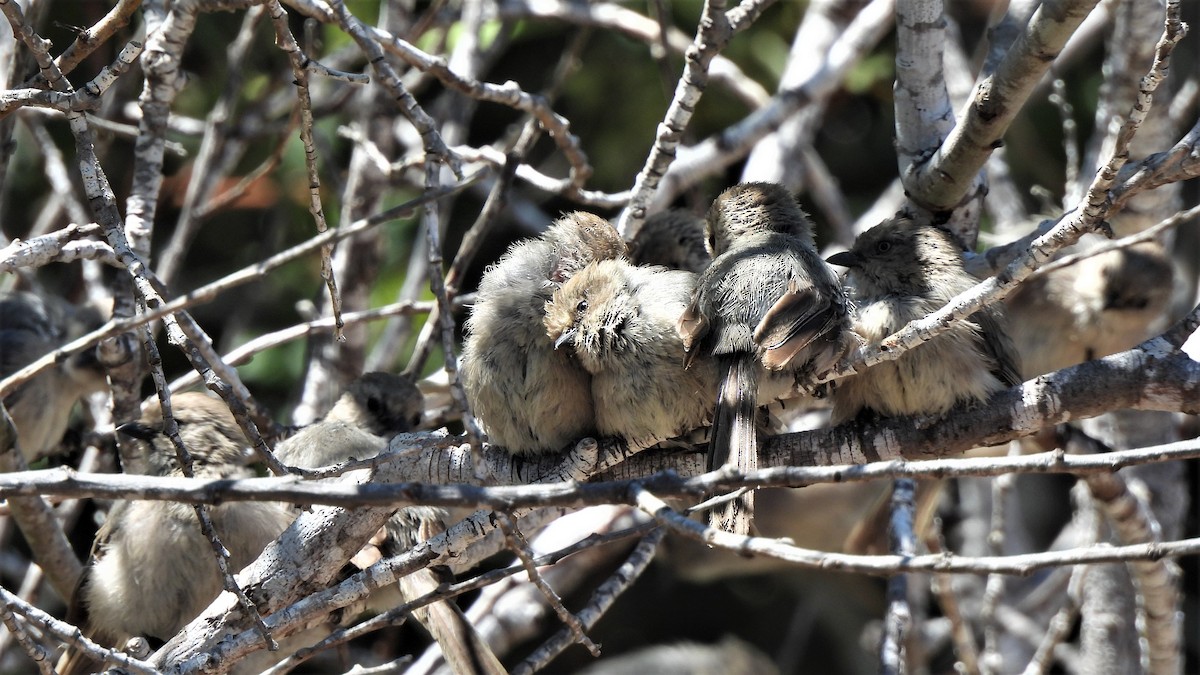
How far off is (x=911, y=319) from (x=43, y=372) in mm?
3963

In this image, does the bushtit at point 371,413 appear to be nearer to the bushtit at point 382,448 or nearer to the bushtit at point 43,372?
the bushtit at point 382,448

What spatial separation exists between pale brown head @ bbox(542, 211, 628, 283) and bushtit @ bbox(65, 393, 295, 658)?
1408 mm

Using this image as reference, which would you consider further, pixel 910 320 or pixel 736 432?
pixel 910 320

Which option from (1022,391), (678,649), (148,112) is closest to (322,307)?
(148,112)

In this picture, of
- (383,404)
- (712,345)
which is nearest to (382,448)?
(383,404)

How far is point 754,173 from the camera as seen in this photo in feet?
20.5

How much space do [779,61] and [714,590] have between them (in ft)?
12.2

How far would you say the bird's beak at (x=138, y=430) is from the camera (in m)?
3.97

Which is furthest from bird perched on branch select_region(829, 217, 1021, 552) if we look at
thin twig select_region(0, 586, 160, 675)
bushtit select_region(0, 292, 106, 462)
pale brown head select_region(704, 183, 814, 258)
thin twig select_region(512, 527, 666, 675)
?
bushtit select_region(0, 292, 106, 462)

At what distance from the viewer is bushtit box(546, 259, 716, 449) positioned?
10.7 ft

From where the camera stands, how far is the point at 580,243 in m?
3.89

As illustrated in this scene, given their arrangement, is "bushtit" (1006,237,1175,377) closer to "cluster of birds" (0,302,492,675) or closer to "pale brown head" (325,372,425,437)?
"pale brown head" (325,372,425,437)

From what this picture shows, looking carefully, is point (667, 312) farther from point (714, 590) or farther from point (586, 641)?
point (714, 590)

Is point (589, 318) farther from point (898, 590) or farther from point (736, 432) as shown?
point (898, 590)
